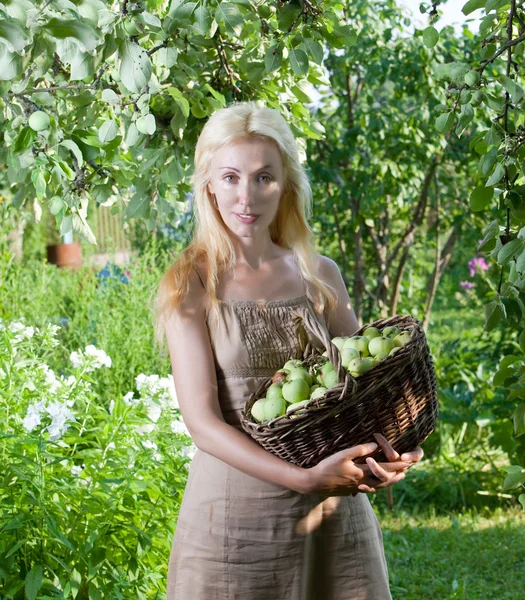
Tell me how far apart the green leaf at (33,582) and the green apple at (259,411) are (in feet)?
2.74

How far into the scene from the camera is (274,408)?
1489 mm

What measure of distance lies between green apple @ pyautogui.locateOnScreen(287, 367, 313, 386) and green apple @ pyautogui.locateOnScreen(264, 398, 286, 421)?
0.05m

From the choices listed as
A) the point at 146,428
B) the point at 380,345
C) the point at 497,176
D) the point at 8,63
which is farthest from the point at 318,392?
the point at 146,428

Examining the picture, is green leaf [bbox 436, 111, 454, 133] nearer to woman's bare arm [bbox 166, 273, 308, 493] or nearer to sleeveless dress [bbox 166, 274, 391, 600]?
sleeveless dress [bbox 166, 274, 391, 600]

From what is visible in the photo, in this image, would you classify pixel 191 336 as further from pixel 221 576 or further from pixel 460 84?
pixel 460 84

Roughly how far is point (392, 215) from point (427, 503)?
205 centimetres

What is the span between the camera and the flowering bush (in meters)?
2.18

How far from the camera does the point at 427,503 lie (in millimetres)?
4773

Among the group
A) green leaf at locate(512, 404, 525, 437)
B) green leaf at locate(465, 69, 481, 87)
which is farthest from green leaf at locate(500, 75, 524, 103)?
green leaf at locate(512, 404, 525, 437)

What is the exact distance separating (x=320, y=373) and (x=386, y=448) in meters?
0.18

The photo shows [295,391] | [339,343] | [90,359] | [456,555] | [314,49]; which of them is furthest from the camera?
[456,555]

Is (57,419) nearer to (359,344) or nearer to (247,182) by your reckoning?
(247,182)

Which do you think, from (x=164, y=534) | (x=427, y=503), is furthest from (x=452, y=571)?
(x=164, y=534)

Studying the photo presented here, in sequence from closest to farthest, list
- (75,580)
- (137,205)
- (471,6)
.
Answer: (471,6), (75,580), (137,205)
